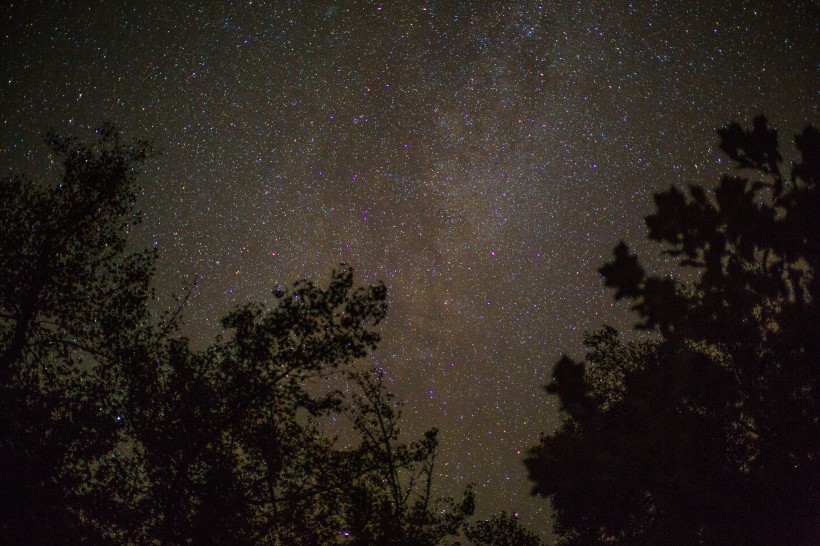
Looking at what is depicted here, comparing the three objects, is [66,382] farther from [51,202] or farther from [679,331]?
[679,331]

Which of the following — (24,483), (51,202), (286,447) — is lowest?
(24,483)

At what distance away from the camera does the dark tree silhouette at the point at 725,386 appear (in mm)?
6480

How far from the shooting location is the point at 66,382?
768cm

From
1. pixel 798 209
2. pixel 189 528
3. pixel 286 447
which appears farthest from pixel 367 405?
pixel 798 209

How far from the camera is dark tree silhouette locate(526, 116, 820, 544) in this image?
21.3 ft

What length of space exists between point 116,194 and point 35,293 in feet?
7.51

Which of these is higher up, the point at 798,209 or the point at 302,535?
the point at 798,209

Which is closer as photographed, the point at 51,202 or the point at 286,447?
the point at 51,202

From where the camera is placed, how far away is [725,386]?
7031 mm

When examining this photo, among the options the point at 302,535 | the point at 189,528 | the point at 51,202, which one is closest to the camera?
the point at 189,528

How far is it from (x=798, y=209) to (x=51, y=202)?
12.4 m

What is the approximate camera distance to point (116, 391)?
8125mm

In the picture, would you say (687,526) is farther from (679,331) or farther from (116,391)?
(116,391)

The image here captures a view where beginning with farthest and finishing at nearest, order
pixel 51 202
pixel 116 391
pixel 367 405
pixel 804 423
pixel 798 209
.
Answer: pixel 367 405 < pixel 51 202 < pixel 116 391 < pixel 798 209 < pixel 804 423
